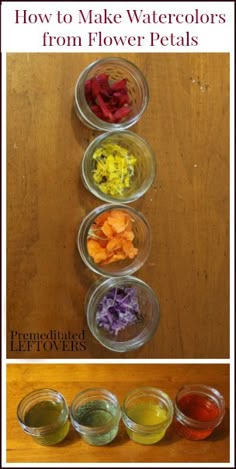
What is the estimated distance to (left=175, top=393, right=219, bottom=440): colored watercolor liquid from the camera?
3.49 feet

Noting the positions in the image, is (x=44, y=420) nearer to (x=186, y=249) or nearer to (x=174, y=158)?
(x=186, y=249)

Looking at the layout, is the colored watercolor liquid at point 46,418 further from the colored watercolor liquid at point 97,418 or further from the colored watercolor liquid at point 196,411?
the colored watercolor liquid at point 196,411

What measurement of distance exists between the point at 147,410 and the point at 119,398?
64 mm

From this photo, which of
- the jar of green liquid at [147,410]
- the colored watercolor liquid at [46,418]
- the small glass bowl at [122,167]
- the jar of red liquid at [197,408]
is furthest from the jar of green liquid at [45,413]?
the small glass bowl at [122,167]

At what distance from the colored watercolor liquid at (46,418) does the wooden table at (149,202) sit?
4.0 inches

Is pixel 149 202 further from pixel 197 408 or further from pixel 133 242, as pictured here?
pixel 197 408

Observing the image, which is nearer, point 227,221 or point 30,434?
point 30,434

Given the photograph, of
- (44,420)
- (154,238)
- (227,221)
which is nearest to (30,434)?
(44,420)

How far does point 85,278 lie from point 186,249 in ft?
0.74

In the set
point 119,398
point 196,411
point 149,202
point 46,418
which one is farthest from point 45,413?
point 149,202

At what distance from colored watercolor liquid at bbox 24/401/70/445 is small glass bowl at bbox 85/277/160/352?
16 cm

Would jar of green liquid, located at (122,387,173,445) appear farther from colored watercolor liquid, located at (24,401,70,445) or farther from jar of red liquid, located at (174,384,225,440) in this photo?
colored watercolor liquid, located at (24,401,70,445)

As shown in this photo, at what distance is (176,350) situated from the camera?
112 cm

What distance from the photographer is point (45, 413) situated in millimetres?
1048
